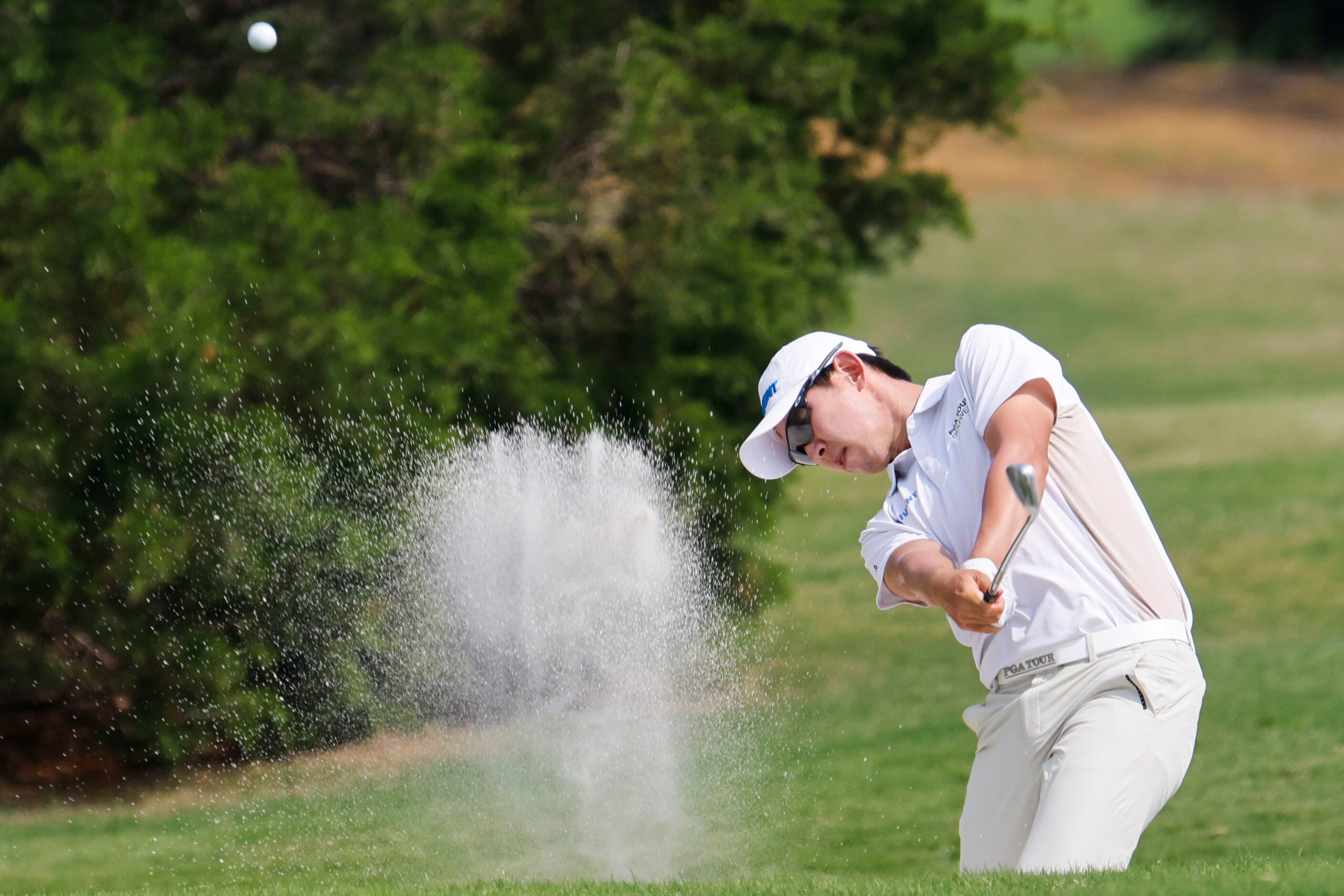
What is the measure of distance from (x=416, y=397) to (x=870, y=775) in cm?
304

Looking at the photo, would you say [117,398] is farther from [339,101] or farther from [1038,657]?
[1038,657]

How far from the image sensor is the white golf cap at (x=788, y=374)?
358 centimetres

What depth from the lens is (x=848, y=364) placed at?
3.60 meters

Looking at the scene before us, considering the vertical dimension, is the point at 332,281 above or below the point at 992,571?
below

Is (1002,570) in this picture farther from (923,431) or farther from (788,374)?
(788,374)

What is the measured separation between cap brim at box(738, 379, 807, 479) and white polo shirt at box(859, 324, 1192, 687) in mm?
305

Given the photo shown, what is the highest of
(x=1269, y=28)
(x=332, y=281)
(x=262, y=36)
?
(x=262, y=36)

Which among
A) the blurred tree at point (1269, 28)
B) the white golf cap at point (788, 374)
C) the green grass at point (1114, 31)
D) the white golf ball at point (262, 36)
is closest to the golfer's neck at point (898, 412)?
the white golf cap at point (788, 374)

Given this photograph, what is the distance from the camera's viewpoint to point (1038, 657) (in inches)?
132

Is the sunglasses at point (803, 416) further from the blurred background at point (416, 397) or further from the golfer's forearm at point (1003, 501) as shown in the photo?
the blurred background at point (416, 397)

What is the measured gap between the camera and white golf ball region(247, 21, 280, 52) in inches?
317

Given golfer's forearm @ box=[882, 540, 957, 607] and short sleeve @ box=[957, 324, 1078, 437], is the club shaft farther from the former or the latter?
short sleeve @ box=[957, 324, 1078, 437]

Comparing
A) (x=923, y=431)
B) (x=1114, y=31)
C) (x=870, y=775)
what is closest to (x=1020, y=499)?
(x=923, y=431)

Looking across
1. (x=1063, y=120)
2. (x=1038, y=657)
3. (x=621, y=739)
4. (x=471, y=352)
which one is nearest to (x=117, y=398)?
(x=471, y=352)
